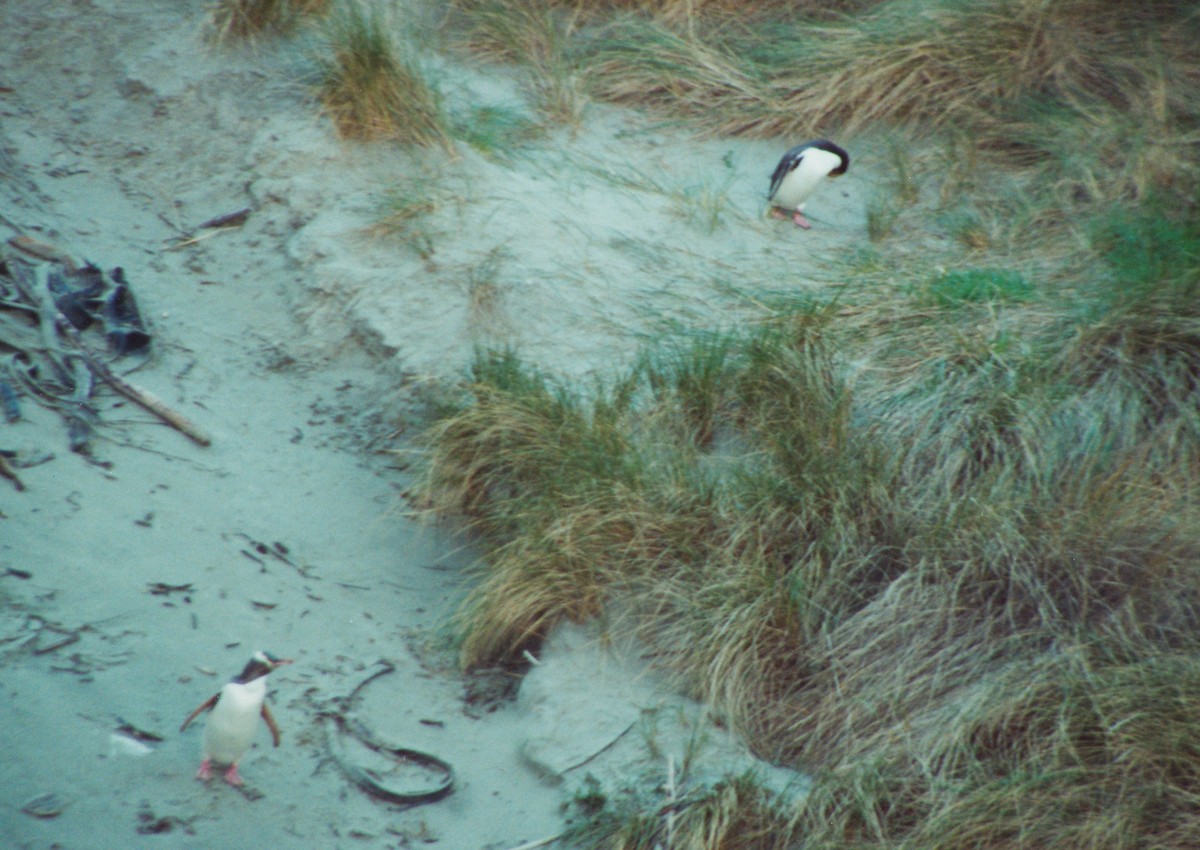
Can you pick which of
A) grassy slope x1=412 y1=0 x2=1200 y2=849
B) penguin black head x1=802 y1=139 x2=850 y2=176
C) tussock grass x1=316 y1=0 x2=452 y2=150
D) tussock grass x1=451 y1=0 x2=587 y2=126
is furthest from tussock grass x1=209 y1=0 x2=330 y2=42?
grassy slope x1=412 y1=0 x2=1200 y2=849

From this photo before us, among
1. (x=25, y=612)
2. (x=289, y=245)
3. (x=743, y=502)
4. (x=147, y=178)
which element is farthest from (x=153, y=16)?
(x=743, y=502)

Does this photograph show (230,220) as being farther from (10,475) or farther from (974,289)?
(974,289)

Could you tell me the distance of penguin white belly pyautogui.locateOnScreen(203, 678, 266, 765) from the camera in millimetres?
2705

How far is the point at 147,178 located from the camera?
5.12 m

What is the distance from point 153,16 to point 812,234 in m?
3.40

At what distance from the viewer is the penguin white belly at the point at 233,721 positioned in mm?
2705

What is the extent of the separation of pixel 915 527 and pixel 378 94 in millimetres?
2995

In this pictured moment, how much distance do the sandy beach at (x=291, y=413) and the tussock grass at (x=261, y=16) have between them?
11 cm

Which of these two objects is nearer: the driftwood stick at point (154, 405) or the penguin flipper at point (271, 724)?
the penguin flipper at point (271, 724)

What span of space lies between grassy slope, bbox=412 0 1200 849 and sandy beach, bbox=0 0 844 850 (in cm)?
21

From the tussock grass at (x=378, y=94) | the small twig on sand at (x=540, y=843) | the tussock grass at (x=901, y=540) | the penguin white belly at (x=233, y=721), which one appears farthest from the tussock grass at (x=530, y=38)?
the small twig on sand at (x=540, y=843)

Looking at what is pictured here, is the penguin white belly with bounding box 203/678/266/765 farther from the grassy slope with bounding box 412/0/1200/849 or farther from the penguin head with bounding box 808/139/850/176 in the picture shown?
the penguin head with bounding box 808/139/850/176

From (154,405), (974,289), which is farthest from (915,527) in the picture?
(154,405)

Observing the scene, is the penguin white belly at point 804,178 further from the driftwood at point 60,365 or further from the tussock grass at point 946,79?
the driftwood at point 60,365
